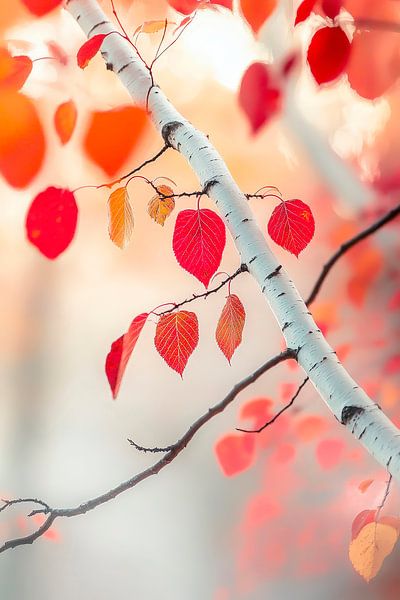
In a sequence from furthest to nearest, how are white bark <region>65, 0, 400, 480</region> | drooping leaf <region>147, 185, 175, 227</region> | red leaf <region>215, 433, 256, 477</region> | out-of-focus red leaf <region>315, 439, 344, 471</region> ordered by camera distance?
out-of-focus red leaf <region>315, 439, 344, 471</region>
red leaf <region>215, 433, 256, 477</region>
drooping leaf <region>147, 185, 175, 227</region>
white bark <region>65, 0, 400, 480</region>

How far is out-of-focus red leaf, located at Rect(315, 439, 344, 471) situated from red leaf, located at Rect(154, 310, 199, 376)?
133cm

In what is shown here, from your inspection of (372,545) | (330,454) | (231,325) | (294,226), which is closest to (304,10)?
(294,226)

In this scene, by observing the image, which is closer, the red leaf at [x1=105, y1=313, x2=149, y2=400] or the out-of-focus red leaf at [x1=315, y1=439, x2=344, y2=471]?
the red leaf at [x1=105, y1=313, x2=149, y2=400]

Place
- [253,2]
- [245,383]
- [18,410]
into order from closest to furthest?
[245,383] < [253,2] < [18,410]

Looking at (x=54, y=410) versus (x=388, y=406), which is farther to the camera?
(x=54, y=410)

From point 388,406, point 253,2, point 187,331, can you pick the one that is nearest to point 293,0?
point 253,2

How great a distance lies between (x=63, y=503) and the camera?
1.75m

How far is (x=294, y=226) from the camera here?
566mm

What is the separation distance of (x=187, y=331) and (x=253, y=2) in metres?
0.37

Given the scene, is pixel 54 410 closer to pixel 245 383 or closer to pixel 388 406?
pixel 388 406

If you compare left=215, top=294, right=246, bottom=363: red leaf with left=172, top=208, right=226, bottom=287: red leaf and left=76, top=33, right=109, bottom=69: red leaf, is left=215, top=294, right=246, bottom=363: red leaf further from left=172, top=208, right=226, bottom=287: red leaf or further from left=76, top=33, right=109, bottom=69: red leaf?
left=76, top=33, right=109, bottom=69: red leaf

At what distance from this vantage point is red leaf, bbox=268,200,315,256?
0.56 meters

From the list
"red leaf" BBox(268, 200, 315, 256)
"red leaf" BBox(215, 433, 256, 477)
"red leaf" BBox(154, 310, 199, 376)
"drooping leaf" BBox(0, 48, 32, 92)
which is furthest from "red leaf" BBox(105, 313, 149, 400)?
"red leaf" BBox(215, 433, 256, 477)

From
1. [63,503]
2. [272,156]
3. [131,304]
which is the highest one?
[272,156]
